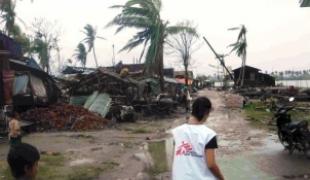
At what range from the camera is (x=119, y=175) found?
10461mm

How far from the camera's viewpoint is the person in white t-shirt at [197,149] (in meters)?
4.41

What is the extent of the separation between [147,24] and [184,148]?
101ft

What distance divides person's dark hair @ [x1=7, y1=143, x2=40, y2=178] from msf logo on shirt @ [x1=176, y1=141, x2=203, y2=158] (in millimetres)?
1411

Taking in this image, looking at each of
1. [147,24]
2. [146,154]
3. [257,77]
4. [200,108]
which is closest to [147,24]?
[147,24]

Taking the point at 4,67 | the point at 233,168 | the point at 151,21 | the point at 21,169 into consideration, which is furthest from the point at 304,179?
the point at 151,21

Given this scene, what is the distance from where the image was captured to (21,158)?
3656 mm

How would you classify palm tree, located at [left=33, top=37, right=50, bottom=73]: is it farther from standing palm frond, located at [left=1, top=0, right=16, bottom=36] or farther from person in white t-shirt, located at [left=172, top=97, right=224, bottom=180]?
person in white t-shirt, located at [left=172, top=97, right=224, bottom=180]

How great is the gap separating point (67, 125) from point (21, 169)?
1782 centimetres

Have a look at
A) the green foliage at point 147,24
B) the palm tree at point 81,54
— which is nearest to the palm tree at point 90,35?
the palm tree at point 81,54

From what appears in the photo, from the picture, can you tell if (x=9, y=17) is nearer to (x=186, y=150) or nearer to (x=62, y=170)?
(x=62, y=170)

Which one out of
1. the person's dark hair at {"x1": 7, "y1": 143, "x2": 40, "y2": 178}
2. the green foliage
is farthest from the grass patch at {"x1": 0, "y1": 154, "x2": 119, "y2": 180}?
the green foliage

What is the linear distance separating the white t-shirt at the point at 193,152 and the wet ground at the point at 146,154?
5431 millimetres

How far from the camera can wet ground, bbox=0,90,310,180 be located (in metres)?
10.5

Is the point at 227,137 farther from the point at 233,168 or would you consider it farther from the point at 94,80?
the point at 94,80
